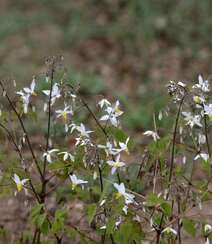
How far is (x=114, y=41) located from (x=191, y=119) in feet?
17.5

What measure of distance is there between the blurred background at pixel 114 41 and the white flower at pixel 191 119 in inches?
160

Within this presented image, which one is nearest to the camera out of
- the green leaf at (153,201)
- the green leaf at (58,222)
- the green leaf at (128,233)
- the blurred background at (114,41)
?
the green leaf at (153,201)

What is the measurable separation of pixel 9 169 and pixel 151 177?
65 centimetres

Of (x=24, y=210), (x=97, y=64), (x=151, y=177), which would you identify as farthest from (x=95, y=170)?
(x=97, y=64)

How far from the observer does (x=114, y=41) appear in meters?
8.15

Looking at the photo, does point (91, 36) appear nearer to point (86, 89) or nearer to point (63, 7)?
point (63, 7)

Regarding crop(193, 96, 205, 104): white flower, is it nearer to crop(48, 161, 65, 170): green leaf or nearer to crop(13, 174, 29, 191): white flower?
crop(48, 161, 65, 170): green leaf

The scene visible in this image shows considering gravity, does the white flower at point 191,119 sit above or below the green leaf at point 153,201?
above

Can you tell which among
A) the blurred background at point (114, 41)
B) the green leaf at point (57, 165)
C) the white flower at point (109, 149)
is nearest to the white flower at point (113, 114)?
the white flower at point (109, 149)

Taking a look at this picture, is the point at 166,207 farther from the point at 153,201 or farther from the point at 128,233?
the point at 128,233

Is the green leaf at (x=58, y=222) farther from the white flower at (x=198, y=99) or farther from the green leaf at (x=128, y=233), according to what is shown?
the white flower at (x=198, y=99)

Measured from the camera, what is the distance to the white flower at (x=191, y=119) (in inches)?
114

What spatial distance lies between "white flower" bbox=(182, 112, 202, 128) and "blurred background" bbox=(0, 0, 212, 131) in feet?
13.3

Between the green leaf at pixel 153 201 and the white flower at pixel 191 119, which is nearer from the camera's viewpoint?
the green leaf at pixel 153 201
